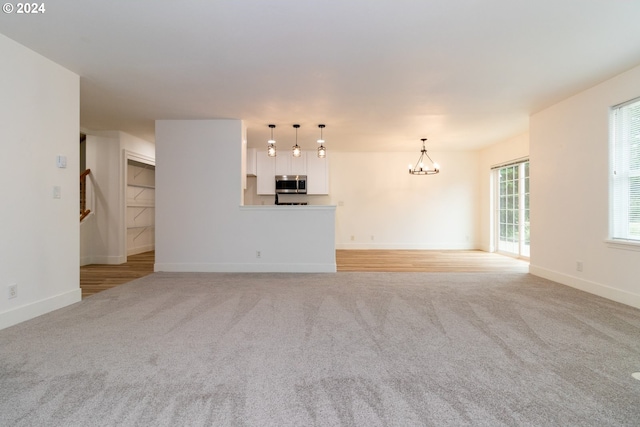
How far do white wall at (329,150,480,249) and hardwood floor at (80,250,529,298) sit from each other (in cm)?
68

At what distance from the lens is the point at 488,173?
293 inches

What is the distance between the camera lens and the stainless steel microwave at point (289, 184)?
7359 mm

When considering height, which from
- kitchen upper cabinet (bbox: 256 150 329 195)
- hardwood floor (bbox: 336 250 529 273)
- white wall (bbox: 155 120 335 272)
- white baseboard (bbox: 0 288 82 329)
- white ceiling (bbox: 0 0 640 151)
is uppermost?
white ceiling (bbox: 0 0 640 151)

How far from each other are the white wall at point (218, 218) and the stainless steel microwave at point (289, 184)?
236 cm

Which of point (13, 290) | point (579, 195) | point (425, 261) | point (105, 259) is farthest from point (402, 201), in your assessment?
point (13, 290)

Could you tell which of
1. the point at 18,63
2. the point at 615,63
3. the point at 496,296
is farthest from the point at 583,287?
the point at 18,63

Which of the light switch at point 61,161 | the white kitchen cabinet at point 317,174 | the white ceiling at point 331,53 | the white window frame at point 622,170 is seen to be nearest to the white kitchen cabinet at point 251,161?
the white kitchen cabinet at point 317,174

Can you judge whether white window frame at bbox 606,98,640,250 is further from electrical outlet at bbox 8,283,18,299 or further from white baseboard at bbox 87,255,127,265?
white baseboard at bbox 87,255,127,265

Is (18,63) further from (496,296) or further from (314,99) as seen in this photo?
(496,296)

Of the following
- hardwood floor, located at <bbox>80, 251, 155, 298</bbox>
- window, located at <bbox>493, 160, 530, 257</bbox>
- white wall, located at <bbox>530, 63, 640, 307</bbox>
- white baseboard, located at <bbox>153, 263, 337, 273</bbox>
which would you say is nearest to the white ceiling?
white wall, located at <bbox>530, 63, 640, 307</bbox>

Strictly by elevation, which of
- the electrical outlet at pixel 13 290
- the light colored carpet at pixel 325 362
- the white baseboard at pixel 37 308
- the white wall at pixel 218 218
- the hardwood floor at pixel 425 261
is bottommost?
the light colored carpet at pixel 325 362

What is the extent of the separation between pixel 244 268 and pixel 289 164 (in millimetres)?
3238

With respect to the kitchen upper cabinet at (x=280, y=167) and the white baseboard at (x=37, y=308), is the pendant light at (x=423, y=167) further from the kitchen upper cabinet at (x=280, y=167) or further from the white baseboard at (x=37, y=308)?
the white baseboard at (x=37, y=308)

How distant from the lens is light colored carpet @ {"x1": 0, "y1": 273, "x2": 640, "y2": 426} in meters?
1.48
